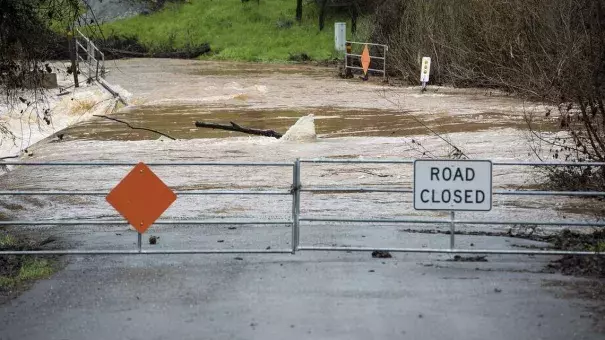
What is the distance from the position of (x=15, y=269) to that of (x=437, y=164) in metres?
4.70

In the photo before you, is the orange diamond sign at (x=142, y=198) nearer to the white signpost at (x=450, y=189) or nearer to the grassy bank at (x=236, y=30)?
the white signpost at (x=450, y=189)

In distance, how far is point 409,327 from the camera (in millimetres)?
8414

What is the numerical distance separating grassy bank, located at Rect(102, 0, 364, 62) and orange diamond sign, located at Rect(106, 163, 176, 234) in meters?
58.7

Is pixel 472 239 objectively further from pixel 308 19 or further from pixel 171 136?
pixel 308 19

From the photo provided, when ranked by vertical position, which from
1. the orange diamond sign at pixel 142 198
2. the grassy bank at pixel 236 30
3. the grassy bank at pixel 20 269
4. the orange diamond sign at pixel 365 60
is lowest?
the grassy bank at pixel 20 269

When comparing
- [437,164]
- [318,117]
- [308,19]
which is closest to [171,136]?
[318,117]

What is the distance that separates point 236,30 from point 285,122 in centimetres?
5089

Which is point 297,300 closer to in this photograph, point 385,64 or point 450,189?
point 450,189

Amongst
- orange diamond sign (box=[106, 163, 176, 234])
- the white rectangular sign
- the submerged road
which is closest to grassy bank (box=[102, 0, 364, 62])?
the white rectangular sign

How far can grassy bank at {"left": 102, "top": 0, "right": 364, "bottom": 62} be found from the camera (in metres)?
75.2

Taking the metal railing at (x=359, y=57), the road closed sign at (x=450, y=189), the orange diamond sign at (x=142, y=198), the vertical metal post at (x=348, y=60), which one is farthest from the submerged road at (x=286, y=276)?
the vertical metal post at (x=348, y=60)

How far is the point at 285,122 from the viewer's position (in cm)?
3341

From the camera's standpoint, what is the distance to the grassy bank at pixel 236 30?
75250 millimetres

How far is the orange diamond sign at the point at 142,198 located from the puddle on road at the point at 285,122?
16764 millimetres
